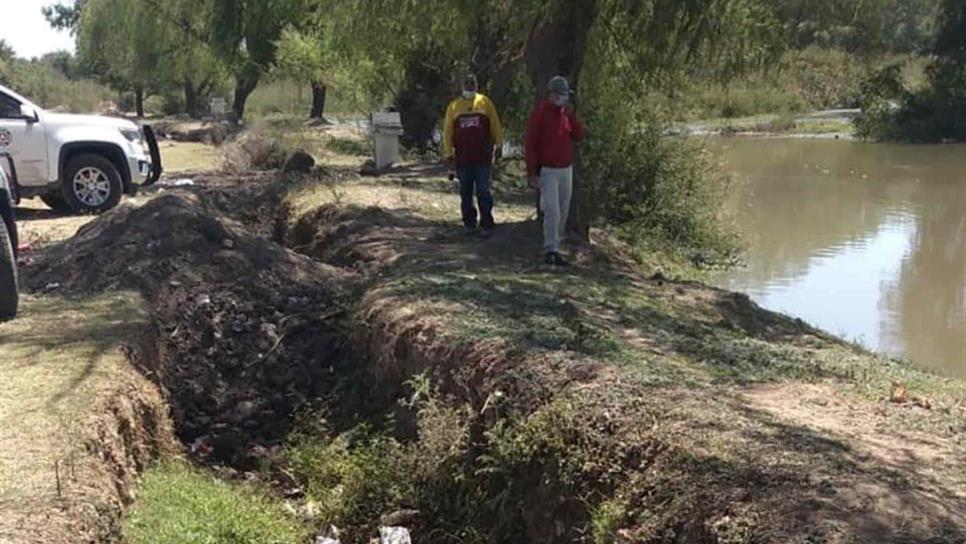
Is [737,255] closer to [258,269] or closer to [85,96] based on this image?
[258,269]

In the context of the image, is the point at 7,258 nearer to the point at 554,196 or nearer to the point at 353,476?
the point at 353,476

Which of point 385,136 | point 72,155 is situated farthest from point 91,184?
point 385,136

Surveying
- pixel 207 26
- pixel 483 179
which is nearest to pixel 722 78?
pixel 483 179

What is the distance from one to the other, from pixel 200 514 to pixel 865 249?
723 inches

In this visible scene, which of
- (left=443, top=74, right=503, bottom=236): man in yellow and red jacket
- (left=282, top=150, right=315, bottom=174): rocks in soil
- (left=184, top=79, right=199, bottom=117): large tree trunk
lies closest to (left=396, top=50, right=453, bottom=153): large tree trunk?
(left=282, top=150, right=315, bottom=174): rocks in soil

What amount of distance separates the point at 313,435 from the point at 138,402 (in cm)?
133

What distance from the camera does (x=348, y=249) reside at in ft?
39.2

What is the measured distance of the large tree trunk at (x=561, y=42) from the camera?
1110cm

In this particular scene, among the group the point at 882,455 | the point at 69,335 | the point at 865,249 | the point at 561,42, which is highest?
the point at 561,42

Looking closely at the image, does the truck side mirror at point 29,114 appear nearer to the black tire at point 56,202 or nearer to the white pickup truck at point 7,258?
the black tire at point 56,202

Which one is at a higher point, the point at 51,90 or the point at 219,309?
the point at 51,90

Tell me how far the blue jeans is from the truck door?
6.44m

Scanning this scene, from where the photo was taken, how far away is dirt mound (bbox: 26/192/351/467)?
7.79 metres

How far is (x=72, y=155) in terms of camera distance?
15.1 m
